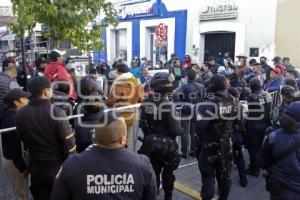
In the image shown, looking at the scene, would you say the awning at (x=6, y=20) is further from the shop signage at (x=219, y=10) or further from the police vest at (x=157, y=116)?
the shop signage at (x=219, y=10)

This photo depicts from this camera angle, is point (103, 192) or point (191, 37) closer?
point (103, 192)

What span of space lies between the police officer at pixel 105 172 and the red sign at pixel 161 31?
1364 cm

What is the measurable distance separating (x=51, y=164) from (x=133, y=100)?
2.20 meters

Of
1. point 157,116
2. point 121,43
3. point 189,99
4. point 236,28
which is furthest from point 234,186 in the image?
point 121,43

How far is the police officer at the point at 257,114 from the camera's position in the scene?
5418mm

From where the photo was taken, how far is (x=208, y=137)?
4.28 m

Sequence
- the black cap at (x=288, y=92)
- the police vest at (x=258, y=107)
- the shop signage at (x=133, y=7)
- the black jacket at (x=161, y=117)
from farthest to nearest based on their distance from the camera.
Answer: the shop signage at (x=133, y=7), the police vest at (x=258, y=107), the black cap at (x=288, y=92), the black jacket at (x=161, y=117)

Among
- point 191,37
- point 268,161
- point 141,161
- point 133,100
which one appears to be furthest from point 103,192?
point 191,37

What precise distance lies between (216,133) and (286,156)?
102cm

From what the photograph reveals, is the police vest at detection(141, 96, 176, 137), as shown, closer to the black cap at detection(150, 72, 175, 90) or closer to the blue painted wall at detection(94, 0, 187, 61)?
the black cap at detection(150, 72, 175, 90)

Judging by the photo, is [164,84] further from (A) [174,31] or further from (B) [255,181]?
(A) [174,31]

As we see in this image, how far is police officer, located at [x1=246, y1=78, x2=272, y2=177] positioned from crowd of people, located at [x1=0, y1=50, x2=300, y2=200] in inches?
0.6

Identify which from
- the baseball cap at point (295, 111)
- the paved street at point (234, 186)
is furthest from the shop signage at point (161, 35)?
the baseball cap at point (295, 111)

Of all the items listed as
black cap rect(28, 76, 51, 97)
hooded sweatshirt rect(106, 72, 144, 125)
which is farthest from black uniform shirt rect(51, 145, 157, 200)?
hooded sweatshirt rect(106, 72, 144, 125)
